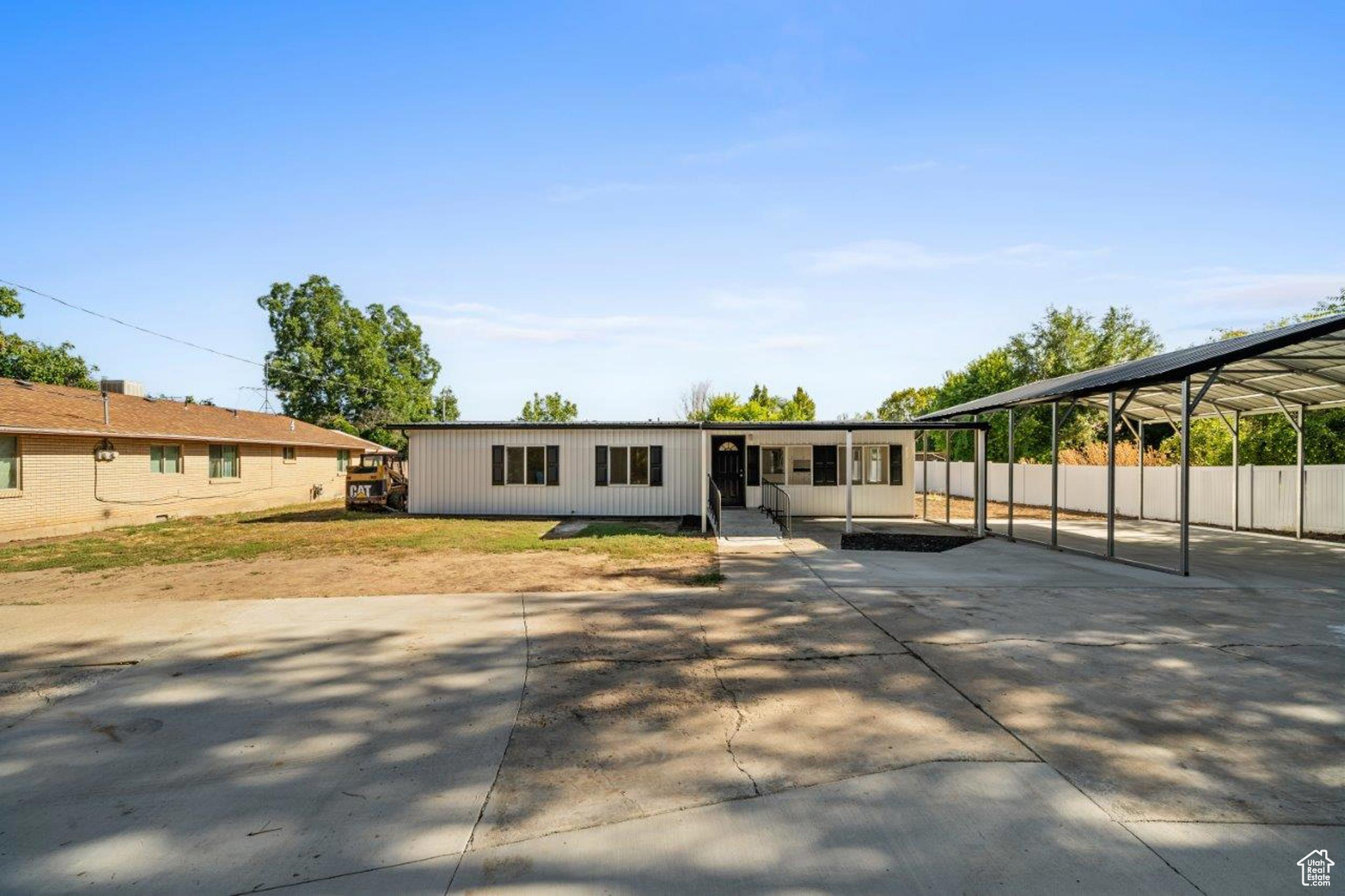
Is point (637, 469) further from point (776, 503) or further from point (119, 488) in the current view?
point (119, 488)

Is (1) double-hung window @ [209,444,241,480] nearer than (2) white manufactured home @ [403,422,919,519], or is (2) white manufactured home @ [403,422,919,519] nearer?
(2) white manufactured home @ [403,422,919,519]

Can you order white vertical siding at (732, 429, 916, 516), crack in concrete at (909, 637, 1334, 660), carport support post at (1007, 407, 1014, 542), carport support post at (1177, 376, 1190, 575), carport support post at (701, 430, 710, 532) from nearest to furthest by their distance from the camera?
crack in concrete at (909, 637, 1334, 660) → carport support post at (1177, 376, 1190, 575) → carport support post at (1007, 407, 1014, 542) → carport support post at (701, 430, 710, 532) → white vertical siding at (732, 429, 916, 516)

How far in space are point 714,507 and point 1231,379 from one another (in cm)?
1169

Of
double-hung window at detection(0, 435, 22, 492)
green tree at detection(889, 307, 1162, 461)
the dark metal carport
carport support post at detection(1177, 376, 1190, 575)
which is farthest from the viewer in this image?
green tree at detection(889, 307, 1162, 461)

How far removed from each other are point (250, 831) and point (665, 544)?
10430 mm

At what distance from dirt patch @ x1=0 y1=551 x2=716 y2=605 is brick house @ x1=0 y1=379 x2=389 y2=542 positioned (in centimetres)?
591

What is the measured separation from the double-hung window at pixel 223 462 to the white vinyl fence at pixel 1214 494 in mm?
28133

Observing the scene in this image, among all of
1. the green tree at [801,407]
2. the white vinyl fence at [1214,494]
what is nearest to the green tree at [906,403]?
the green tree at [801,407]

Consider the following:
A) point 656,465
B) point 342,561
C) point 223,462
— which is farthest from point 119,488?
point 656,465

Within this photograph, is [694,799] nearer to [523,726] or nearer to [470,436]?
[523,726]

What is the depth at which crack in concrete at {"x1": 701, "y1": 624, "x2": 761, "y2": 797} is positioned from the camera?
12.8 feet

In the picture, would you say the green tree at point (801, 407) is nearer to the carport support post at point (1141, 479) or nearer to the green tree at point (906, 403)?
the green tree at point (906, 403)

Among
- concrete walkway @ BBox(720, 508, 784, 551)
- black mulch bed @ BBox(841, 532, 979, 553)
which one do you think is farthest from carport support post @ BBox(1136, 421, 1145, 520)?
concrete walkway @ BBox(720, 508, 784, 551)

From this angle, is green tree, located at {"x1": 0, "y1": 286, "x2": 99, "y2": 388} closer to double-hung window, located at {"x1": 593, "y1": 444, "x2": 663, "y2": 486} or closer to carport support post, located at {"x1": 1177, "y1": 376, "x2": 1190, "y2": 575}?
double-hung window, located at {"x1": 593, "y1": 444, "x2": 663, "y2": 486}
